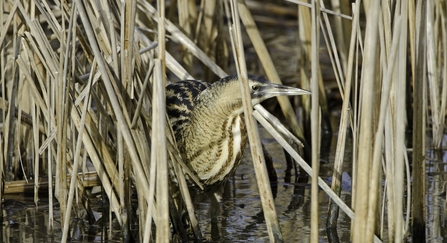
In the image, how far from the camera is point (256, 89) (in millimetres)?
2922

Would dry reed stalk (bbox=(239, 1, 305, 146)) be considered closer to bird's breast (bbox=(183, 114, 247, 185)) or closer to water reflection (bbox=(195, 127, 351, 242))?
water reflection (bbox=(195, 127, 351, 242))

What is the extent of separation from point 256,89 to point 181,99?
26.3 inches

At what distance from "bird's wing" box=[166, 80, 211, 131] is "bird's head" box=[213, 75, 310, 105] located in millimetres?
453

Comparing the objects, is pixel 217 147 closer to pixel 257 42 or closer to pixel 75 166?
pixel 75 166

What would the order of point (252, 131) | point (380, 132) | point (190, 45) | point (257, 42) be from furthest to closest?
point (257, 42)
point (190, 45)
point (252, 131)
point (380, 132)

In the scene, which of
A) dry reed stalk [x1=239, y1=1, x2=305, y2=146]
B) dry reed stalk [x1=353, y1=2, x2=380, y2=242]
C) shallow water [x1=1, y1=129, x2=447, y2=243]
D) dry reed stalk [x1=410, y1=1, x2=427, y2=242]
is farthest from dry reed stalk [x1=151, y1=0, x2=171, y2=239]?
dry reed stalk [x1=239, y1=1, x2=305, y2=146]

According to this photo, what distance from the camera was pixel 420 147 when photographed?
2764mm

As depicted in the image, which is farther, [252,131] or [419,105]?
[419,105]

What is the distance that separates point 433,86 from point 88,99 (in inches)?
73.9

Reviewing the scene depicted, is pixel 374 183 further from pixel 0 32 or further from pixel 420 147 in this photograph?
pixel 0 32

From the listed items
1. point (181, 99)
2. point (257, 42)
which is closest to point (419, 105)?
point (181, 99)

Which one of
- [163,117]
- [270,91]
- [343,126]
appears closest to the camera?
[163,117]

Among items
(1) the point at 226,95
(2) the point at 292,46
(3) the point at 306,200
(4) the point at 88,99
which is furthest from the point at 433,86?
(2) the point at 292,46

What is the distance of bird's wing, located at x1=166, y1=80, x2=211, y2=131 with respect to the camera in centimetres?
343
